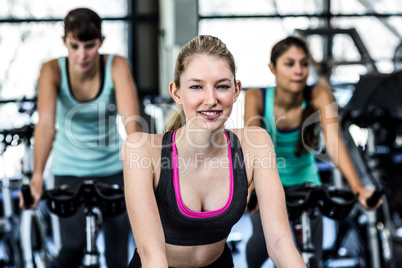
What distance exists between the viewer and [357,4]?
507 centimetres

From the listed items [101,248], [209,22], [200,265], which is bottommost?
[101,248]

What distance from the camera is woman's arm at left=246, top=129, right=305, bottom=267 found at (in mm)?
1088

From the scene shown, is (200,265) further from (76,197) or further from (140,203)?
(76,197)

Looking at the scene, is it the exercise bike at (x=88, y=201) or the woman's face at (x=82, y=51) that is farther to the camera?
the woman's face at (x=82, y=51)

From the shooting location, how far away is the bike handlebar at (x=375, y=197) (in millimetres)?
1624

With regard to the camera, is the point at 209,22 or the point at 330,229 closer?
the point at 330,229

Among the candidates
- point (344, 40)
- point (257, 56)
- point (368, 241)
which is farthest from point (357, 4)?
point (368, 241)

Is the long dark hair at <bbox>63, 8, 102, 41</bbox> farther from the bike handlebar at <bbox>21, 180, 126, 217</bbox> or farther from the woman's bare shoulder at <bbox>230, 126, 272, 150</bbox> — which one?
the woman's bare shoulder at <bbox>230, 126, 272, 150</bbox>

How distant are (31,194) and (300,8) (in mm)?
3959

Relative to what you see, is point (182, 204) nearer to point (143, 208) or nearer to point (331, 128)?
point (143, 208)

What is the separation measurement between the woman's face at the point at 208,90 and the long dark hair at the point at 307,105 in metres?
0.67

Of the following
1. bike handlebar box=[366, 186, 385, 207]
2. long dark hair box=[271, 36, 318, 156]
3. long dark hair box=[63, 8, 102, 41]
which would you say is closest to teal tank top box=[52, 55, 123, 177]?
long dark hair box=[63, 8, 102, 41]

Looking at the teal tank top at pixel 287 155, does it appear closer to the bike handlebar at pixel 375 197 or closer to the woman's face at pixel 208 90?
the bike handlebar at pixel 375 197

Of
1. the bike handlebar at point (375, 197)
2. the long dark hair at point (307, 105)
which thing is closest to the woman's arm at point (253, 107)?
the long dark hair at point (307, 105)
